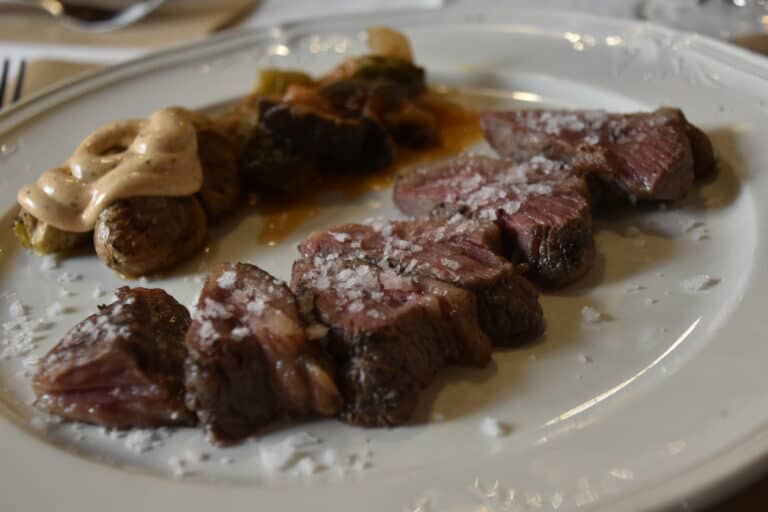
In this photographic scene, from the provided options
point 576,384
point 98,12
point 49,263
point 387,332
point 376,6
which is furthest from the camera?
point 376,6

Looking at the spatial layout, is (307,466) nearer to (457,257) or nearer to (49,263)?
(457,257)

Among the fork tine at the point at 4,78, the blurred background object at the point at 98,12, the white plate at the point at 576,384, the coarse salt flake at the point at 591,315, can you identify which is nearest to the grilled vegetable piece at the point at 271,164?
the white plate at the point at 576,384

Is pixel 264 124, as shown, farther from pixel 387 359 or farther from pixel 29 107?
pixel 387 359

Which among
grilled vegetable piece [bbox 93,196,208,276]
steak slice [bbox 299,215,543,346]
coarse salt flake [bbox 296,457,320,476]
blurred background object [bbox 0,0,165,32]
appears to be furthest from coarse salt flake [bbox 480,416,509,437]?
blurred background object [bbox 0,0,165,32]

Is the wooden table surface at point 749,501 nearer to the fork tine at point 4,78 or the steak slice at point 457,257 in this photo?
the steak slice at point 457,257

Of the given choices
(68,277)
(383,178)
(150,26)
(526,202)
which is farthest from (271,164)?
(150,26)

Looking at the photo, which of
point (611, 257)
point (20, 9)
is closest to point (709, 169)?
point (611, 257)
